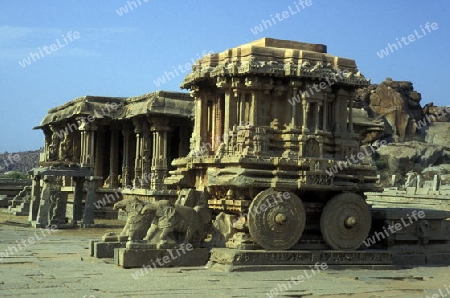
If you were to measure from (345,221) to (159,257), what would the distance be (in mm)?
3959

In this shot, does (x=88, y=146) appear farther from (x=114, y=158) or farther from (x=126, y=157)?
(x=114, y=158)

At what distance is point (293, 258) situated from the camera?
12.8 m

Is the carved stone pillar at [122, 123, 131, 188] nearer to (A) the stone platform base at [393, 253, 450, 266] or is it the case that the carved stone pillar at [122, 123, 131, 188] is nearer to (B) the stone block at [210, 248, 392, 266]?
(A) the stone platform base at [393, 253, 450, 266]

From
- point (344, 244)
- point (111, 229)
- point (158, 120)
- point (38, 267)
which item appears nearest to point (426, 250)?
point (344, 244)

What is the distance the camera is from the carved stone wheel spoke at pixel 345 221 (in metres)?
13.3

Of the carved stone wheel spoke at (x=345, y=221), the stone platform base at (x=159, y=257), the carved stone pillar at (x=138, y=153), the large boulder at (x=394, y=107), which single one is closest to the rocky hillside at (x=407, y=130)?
the large boulder at (x=394, y=107)

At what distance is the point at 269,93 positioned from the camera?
565 inches

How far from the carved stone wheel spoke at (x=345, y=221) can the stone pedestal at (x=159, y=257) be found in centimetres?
259

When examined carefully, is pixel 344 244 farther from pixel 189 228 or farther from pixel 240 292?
pixel 240 292

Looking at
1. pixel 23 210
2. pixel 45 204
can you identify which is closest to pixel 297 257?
pixel 45 204

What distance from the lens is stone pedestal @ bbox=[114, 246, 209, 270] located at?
12.1 metres

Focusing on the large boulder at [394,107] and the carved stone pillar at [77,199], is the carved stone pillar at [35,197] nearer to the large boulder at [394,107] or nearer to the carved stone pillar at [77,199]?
the carved stone pillar at [77,199]

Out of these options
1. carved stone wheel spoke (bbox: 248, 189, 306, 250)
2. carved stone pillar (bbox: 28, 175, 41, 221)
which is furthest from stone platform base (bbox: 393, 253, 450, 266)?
carved stone pillar (bbox: 28, 175, 41, 221)

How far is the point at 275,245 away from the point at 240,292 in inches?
112
